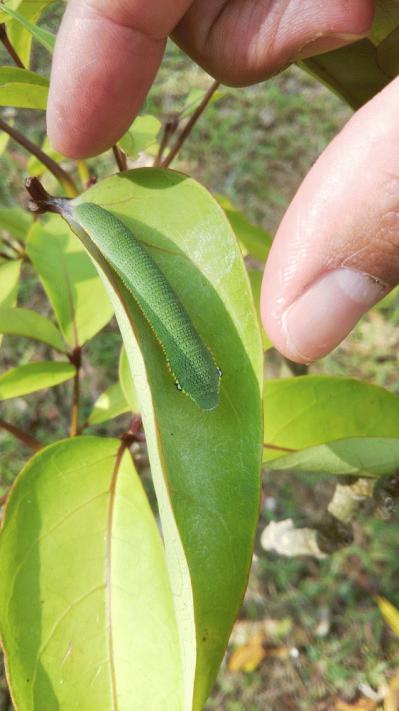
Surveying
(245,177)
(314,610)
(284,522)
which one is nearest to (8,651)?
(284,522)

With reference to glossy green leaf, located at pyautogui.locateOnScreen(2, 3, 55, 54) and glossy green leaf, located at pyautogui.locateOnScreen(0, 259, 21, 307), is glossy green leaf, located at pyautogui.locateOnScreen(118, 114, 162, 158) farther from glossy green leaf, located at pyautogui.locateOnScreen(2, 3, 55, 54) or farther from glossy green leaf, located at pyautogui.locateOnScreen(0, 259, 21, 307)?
glossy green leaf, located at pyautogui.locateOnScreen(0, 259, 21, 307)

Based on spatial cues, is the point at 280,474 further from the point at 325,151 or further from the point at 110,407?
the point at 325,151

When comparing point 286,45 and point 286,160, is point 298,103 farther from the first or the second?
point 286,45

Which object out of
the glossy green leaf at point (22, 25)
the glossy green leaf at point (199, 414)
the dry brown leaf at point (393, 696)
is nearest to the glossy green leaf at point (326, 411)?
the glossy green leaf at point (199, 414)

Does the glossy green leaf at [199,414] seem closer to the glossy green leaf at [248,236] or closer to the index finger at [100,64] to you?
the index finger at [100,64]

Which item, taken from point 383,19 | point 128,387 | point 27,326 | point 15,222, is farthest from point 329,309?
point 15,222

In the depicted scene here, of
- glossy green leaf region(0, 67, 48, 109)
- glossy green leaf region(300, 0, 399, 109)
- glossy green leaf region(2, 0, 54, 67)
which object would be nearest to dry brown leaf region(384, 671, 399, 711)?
glossy green leaf region(300, 0, 399, 109)

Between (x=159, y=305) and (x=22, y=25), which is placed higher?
(x=22, y=25)
